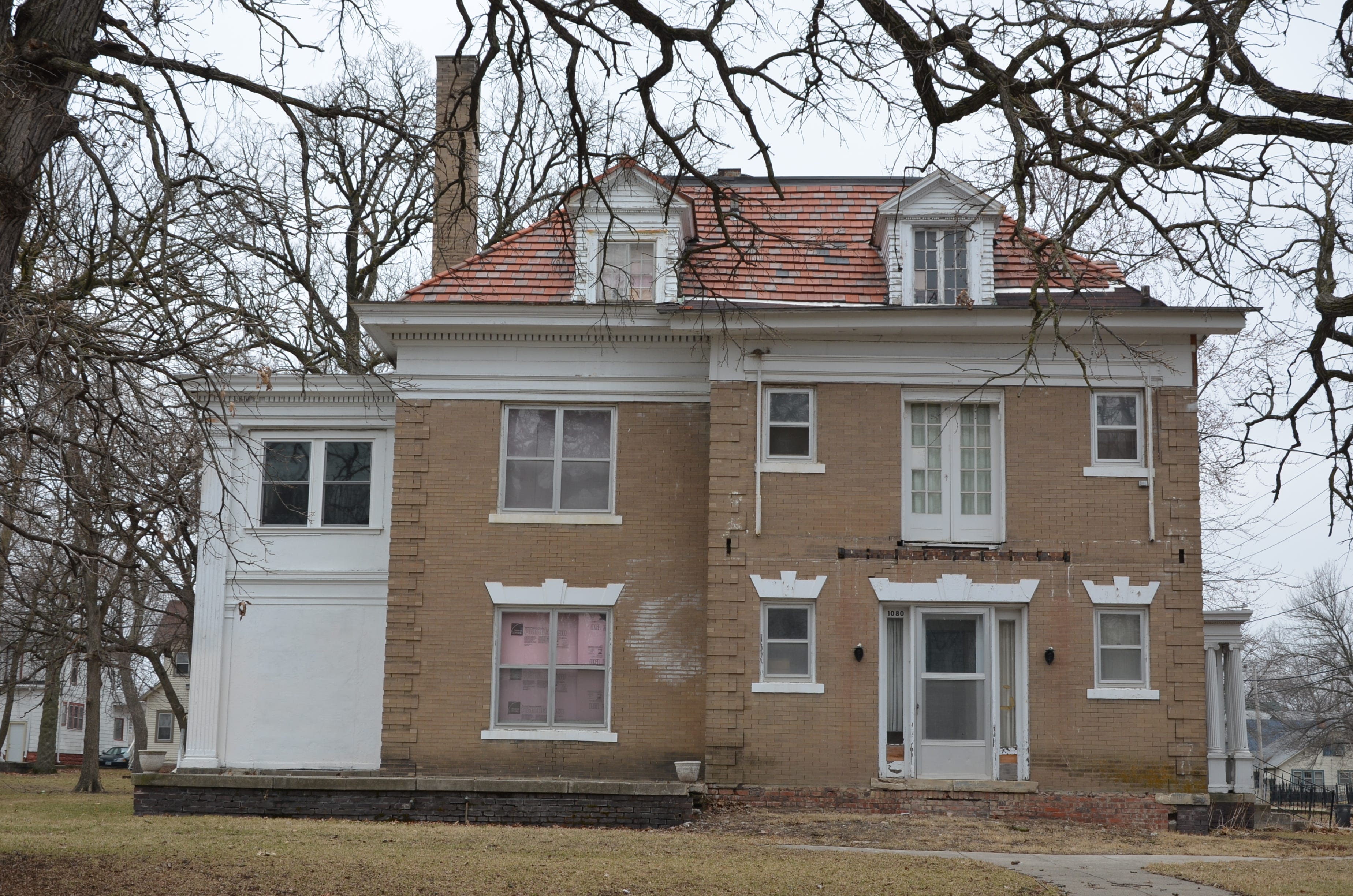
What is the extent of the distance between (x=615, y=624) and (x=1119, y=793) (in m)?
7.42

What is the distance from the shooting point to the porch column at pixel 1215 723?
18.7 meters

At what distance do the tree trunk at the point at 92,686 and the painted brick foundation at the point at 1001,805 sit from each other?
15.4 m

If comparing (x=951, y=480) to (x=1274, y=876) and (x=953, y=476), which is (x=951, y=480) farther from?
(x=1274, y=876)

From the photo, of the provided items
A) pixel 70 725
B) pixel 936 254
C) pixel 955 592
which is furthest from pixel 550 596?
pixel 70 725

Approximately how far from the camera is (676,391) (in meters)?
20.0

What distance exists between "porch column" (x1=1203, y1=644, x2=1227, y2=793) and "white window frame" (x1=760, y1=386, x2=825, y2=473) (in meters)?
6.12

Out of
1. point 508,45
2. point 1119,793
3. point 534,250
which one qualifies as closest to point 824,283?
point 534,250

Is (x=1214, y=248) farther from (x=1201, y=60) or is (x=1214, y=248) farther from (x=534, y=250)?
(x=534, y=250)

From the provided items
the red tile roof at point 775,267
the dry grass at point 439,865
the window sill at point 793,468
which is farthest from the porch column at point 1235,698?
the dry grass at point 439,865

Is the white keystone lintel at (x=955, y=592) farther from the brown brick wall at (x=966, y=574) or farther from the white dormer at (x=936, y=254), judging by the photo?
the white dormer at (x=936, y=254)

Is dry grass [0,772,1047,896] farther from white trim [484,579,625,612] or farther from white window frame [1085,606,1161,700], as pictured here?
white window frame [1085,606,1161,700]

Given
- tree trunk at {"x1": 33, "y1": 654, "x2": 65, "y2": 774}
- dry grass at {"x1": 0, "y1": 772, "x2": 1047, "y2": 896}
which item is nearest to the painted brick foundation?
dry grass at {"x1": 0, "y1": 772, "x2": 1047, "y2": 896}

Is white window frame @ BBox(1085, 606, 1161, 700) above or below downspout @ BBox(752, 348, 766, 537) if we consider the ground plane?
below

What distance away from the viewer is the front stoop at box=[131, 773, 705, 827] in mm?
16734
